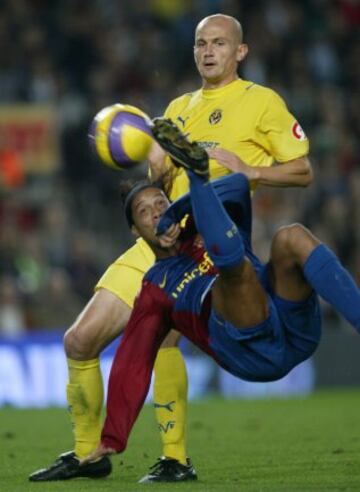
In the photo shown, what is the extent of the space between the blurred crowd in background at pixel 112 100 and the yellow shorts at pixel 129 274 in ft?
22.6

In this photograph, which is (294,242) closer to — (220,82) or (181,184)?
(181,184)

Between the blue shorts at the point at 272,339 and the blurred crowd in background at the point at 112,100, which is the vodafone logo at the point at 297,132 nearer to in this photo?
the blue shorts at the point at 272,339

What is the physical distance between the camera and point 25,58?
17172 millimetres

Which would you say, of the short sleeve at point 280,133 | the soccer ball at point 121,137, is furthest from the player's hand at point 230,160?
the short sleeve at point 280,133

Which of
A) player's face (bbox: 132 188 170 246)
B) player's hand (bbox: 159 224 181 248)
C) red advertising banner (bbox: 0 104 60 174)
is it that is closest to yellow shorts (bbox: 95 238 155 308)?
player's face (bbox: 132 188 170 246)

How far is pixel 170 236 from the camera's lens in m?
7.19

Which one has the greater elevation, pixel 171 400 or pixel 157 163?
pixel 157 163

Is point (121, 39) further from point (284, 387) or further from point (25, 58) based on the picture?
point (284, 387)

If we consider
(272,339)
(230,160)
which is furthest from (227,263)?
(230,160)

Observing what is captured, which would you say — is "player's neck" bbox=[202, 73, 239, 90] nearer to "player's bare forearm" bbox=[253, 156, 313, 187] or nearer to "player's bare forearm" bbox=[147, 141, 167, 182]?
"player's bare forearm" bbox=[147, 141, 167, 182]

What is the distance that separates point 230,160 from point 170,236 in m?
0.48

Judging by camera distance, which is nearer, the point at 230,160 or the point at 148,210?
the point at 230,160

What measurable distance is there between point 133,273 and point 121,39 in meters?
10.3

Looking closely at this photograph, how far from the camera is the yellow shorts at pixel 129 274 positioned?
26.1 ft
